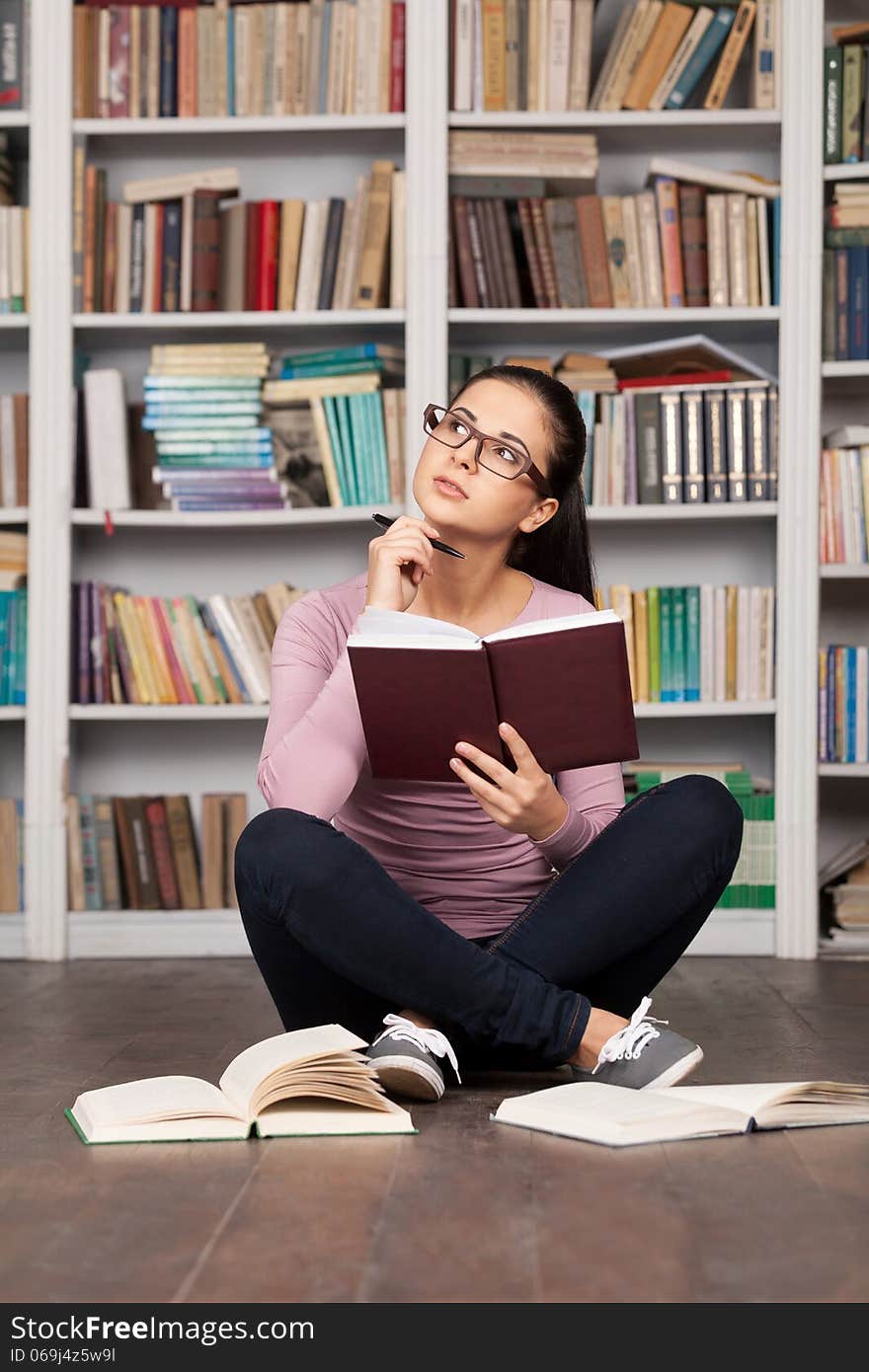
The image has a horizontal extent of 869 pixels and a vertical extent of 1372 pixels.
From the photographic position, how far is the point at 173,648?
3.32m

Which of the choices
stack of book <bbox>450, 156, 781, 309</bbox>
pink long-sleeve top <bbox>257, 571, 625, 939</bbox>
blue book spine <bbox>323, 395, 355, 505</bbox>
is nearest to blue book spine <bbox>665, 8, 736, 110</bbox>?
stack of book <bbox>450, 156, 781, 309</bbox>

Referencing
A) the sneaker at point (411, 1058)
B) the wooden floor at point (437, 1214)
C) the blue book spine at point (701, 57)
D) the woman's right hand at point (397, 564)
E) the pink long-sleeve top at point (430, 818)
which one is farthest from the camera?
the blue book spine at point (701, 57)

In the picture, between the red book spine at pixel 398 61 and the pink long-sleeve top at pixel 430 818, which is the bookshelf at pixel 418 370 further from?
the pink long-sleeve top at pixel 430 818

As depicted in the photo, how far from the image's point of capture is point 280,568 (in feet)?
11.8

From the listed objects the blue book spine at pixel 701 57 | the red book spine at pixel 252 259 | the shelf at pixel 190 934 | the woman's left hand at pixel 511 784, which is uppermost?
the blue book spine at pixel 701 57

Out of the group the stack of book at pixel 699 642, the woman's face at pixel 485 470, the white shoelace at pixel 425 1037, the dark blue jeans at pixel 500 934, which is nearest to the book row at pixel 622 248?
the stack of book at pixel 699 642

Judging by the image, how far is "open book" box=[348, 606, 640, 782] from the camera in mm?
1623

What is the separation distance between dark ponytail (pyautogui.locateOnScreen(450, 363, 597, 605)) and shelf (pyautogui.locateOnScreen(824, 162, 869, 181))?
147 centimetres

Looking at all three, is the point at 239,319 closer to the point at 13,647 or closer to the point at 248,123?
the point at 248,123

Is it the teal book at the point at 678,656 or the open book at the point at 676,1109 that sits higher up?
the teal book at the point at 678,656

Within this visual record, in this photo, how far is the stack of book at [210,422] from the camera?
328cm

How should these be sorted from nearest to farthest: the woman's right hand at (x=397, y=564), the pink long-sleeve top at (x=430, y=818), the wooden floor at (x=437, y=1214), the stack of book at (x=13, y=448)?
1. the wooden floor at (x=437, y=1214)
2. the woman's right hand at (x=397, y=564)
3. the pink long-sleeve top at (x=430, y=818)
4. the stack of book at (x=13, y=448)

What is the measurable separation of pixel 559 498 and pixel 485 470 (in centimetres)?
18

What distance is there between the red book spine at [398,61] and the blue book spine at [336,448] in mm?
660
